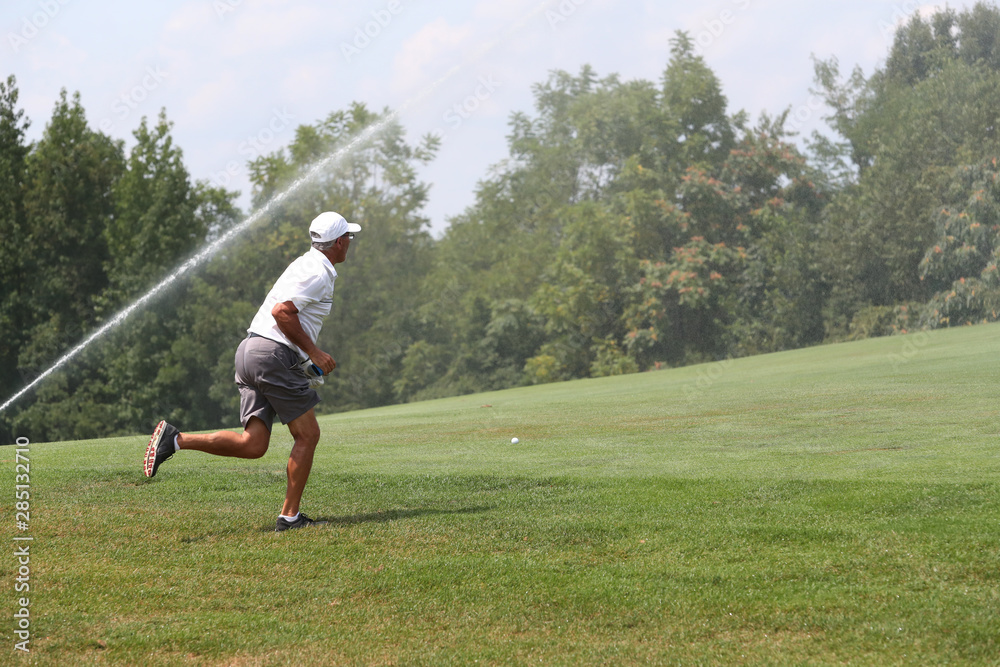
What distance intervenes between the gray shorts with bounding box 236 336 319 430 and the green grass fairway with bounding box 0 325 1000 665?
750mm

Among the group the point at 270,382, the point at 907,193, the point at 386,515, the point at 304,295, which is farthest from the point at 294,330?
the point at 907,193

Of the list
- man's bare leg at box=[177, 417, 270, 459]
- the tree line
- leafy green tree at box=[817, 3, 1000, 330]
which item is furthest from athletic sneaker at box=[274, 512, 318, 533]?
leafy green tree at box=[817, 3, 1000, 330]

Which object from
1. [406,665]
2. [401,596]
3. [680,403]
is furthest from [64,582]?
[680,403]

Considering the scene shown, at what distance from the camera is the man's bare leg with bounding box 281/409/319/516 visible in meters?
6.14

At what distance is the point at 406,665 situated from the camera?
3812mm

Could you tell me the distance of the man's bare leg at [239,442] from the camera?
635 cm

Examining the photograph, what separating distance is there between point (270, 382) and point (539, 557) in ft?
6.98

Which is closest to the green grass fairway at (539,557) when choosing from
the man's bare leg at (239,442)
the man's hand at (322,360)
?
the man's bare leg at (239,442)

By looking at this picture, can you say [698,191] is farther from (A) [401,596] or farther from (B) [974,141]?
(A) [401,596]

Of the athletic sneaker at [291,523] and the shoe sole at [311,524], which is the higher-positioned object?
the athletic sneaker at [291,523]

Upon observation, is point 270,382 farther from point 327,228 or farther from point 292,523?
point 327,228

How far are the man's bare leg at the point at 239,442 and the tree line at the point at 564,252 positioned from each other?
38.5 meters

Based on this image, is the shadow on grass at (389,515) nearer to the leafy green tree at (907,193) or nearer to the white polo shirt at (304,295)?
the white polo shirt at (304,295)

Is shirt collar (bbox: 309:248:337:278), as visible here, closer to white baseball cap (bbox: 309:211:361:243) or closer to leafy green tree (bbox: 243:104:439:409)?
white baseball cap (bbox: 309:211:361:243)
